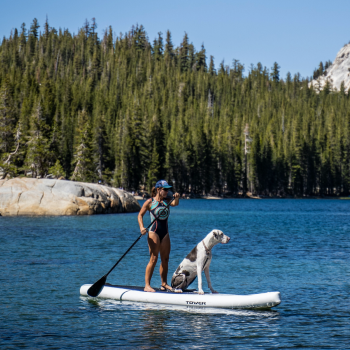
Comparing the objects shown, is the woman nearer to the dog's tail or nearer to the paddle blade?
the dog's tail

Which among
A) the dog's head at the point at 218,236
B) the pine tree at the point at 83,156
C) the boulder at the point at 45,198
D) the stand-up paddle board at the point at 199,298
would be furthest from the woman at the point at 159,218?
the pine tree at the point at 83,156

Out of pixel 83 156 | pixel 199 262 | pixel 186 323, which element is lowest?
pixel 186 323

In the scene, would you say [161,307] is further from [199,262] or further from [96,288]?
[96,288]

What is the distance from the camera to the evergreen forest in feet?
240

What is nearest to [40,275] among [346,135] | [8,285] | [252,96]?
[8,285]

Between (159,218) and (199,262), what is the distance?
4.30 feet

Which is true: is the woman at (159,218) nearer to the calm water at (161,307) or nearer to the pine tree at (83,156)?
the calm water at (161,307)

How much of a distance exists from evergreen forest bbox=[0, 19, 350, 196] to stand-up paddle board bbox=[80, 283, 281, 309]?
4126cm

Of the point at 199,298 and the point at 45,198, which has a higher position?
the point at 45,198

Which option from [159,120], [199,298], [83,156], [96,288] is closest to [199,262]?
[199,298]

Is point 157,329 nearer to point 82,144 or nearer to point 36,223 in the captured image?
point 36,223

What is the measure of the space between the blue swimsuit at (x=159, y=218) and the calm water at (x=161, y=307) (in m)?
1.68

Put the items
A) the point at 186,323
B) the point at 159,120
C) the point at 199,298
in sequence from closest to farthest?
the point at 186,323 → the point at 199,298 → the point at 159,120

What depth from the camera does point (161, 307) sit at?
33.5 ft
